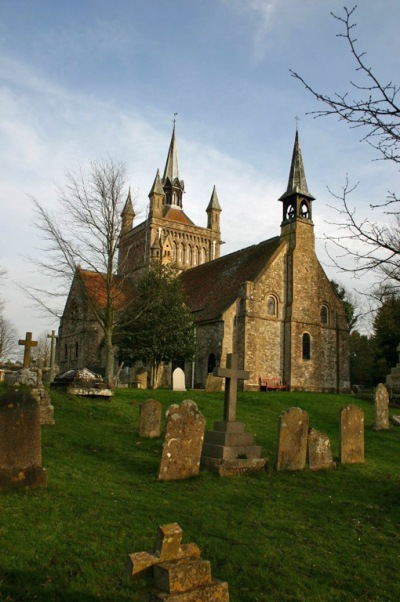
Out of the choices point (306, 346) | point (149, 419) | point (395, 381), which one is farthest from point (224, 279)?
point (149, 419)

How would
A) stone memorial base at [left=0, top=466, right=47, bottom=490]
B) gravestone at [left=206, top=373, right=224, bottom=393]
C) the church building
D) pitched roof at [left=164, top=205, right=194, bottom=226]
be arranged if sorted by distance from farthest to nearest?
pitched roof at [left=164, top=205, right=194, bottom=226] → the church building → gravestone at [left=206, top=373, right=224, bottom=393] → stone memorial base at [left=0, top=466, right=47, bottom=490]

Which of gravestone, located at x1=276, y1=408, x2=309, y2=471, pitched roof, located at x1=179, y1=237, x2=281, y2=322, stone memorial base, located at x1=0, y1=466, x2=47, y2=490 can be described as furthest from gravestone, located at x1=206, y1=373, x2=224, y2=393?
stone memorial base, located at x1=0, y1=466, x2=47, y2=490

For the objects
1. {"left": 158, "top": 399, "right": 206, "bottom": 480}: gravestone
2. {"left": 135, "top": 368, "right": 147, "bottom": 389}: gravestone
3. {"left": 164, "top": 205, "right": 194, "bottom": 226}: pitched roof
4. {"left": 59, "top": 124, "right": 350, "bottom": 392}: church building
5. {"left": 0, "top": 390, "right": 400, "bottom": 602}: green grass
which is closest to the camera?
{"left": 0, "top": 390, "right": 400, "bottom": 602}: green grass

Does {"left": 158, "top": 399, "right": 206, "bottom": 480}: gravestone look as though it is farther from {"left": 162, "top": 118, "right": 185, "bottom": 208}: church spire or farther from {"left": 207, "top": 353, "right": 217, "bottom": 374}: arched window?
{"left": 162, "top": 118, "right": 185, "bottom": 208}: church spire

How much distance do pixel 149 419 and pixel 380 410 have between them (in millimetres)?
6815

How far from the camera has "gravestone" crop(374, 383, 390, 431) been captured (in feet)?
45.5

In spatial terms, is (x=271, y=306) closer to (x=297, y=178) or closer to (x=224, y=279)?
(x=224, y=279)

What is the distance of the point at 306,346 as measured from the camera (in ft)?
88.6

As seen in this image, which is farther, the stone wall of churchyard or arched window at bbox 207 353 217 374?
arched window at bbox 207 353 217 374

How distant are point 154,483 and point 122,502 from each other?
127 centimetres

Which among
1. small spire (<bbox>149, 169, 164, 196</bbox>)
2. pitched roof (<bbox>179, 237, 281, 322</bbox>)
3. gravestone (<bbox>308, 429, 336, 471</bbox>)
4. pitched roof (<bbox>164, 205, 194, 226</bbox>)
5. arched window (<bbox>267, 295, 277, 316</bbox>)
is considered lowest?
gravestone (<bbox>308, 429, 336, 471</bbox>)

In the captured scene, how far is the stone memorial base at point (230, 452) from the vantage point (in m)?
8.41

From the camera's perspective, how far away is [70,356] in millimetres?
34625

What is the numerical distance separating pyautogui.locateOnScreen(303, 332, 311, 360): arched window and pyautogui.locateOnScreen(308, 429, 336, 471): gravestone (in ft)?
58.1
